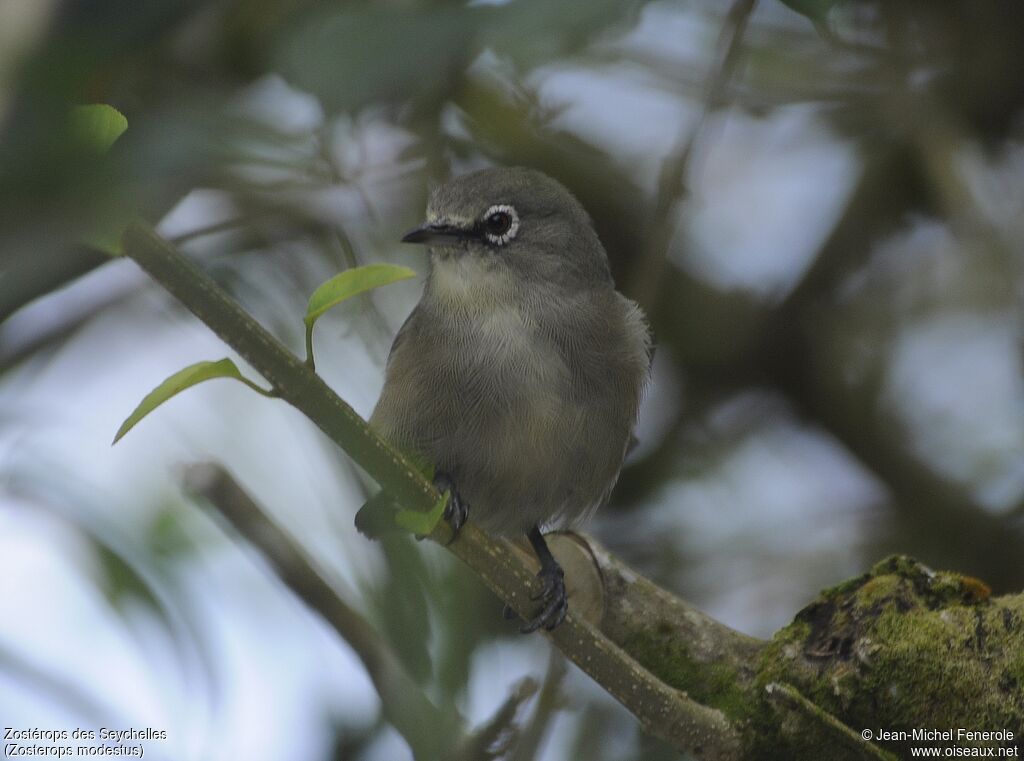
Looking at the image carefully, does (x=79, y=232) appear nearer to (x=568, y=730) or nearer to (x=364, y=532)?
(x=364, y=532)

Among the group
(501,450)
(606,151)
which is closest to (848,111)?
(606,151)

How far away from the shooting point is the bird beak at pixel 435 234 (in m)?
4.35

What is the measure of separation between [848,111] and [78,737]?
4565mm

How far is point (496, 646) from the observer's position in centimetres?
429

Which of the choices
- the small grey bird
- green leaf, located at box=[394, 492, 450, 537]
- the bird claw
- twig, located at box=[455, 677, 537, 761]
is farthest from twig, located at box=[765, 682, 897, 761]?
green leaf, located at box=[394, 492, 450, 537]

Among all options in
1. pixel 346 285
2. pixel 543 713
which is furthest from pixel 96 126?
pixel 543 713

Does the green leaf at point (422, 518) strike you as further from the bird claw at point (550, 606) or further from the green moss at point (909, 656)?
the green moss at point (909, 656)

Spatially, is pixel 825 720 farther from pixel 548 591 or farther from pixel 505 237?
pixel 505 237

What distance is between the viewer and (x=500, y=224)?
474 centimetres

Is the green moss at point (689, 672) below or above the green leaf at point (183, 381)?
below

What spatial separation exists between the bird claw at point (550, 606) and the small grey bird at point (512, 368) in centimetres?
5

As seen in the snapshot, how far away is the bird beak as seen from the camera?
4348 mm

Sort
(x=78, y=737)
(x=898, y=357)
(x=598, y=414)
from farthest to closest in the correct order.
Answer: (x=898, y=357)
(x=598, y=414)
(x=78, y=737)

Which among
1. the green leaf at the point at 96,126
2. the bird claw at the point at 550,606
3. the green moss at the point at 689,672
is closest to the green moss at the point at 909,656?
the green moss at the point at 689,672
